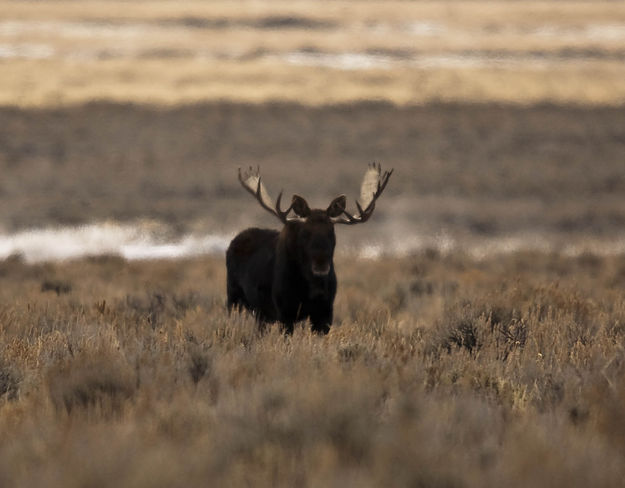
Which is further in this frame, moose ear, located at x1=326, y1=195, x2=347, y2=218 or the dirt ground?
the dirt ground

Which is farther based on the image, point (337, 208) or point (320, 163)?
point (320, 163)

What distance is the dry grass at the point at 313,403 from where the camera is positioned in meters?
4.73

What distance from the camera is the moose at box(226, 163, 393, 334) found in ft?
29.5

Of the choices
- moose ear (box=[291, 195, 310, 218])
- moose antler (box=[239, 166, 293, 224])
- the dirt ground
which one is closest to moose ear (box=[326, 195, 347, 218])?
moose ear (box=[291, 195, 310, 218])

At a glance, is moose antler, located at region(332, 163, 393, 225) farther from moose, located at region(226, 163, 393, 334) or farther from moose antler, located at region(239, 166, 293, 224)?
moose antler, located at region(239, 166, 293, 224)

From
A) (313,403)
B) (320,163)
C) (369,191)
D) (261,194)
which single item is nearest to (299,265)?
(261,194)

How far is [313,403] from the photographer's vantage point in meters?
5.55

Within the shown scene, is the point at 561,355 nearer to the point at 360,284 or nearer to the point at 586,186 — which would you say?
the point at 360,284

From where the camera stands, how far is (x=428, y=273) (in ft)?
63.0

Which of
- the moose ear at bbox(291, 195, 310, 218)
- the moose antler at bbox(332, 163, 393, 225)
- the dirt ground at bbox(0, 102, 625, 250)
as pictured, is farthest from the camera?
the dirt ground at bbox(0, 102, 625, 250)

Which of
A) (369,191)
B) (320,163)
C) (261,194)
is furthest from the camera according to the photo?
(320,163)

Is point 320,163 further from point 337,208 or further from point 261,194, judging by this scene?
point 337,208

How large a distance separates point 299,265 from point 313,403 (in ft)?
12.4

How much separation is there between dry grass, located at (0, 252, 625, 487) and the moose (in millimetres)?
328
